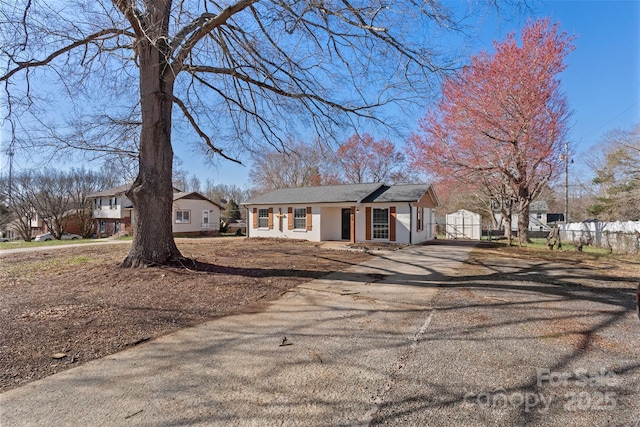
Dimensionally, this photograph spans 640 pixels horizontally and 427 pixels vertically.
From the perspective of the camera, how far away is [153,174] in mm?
6820

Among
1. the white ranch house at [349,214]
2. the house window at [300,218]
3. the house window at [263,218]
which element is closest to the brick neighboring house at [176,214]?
the house window at [263,218]

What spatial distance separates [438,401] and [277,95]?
6.99 meters

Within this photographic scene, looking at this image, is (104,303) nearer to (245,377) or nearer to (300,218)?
(245,377)

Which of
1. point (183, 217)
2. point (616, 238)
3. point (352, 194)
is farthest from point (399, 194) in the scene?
point (183, 217)

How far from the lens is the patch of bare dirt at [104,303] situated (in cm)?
301

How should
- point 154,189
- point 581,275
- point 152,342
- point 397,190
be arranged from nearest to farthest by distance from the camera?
point 152,342 → point 154,189 → point 581,275 → point 397,190

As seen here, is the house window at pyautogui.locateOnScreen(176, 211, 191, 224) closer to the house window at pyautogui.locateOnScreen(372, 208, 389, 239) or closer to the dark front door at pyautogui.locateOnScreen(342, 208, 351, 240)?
the dark front door at pyautogui.locateOnScreen(342, 208, 351, 240)

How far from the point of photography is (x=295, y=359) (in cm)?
288

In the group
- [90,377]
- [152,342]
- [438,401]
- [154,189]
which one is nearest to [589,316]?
[438,401]

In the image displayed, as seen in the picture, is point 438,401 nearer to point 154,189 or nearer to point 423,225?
point 154,189

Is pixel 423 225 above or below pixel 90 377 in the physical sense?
above

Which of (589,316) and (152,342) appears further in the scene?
(589,316)

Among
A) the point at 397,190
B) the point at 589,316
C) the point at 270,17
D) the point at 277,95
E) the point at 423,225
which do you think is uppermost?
the point at 270,17

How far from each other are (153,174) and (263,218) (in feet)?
42.7
